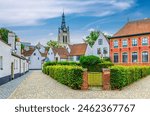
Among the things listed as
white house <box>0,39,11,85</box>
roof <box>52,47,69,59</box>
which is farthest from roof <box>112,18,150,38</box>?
white house <box>0,39,11,85</box>

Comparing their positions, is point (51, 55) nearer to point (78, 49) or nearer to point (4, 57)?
point (78, 49)

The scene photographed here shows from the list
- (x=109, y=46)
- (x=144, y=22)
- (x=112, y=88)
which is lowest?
(x=112, y=88)

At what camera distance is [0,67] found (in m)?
19.7

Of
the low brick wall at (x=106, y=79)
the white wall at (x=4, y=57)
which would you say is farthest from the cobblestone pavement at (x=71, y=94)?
the white wall at (x=4, y=57)

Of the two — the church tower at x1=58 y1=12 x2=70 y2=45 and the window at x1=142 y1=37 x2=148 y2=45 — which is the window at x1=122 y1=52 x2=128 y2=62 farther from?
the church tower at x1=58 y1=12 x2=70 y2=45

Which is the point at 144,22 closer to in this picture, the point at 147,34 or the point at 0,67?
the point at 147,34

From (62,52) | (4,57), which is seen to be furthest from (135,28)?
(4,57)

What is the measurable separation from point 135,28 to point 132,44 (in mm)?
2360

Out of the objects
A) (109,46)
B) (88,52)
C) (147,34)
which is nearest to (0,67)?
(147,34)

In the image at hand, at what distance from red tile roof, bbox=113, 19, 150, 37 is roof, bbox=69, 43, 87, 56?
41.4ft

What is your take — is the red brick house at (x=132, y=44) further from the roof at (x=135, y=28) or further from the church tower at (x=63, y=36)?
the church tower at (x=63, y=36)

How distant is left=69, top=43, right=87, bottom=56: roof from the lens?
180 ft

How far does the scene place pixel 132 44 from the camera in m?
40.5

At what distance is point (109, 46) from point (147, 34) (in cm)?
789
